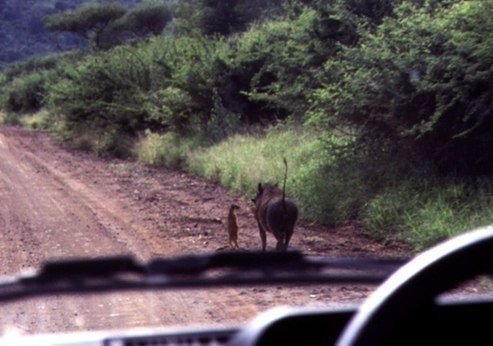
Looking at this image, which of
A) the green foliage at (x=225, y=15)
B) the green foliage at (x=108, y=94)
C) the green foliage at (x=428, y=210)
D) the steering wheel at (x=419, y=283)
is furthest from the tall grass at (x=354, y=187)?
the green foliage at (x=225, y=15)

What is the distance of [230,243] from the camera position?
10.9m

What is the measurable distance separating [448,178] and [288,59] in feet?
18.0

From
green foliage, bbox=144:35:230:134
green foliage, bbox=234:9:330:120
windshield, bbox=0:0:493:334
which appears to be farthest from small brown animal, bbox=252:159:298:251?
green foliage, bbox=144:35:230:134

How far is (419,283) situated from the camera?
1.90m

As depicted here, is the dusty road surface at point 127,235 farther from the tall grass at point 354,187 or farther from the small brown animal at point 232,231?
the tall grass at point 354,187

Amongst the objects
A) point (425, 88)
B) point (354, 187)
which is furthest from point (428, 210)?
point (354, 187)

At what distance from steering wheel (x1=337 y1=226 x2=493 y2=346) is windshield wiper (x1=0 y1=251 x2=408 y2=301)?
59 cm

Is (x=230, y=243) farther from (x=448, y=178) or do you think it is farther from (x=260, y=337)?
(x=260, y=337)

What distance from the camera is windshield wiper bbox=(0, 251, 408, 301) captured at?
7.97 ft

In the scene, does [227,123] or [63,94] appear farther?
[63,94]

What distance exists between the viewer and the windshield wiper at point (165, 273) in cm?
243

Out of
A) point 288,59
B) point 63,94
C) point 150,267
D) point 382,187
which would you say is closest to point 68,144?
point 63,94

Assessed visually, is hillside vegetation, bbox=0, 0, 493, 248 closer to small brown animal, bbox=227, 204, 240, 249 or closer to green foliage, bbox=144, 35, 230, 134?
green foliage, bbox=144, 35, 230, 134

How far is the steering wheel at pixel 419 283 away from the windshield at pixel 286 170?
701 mm
